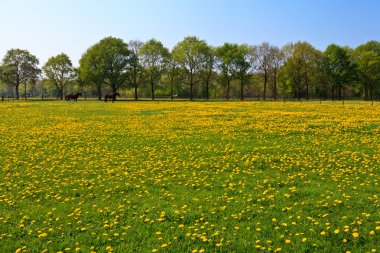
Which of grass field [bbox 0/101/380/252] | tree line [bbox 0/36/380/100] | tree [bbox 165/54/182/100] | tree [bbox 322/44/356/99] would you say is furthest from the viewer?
tree [bbox 165/54/182/100]

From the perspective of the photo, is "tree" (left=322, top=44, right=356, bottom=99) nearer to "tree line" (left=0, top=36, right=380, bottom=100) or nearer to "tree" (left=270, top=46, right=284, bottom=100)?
"tree line" (left=0, top=36, right=380, bottom=100)

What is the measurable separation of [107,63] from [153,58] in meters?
14.4

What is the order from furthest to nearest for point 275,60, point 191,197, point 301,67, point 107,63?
point 275,60 < point 301,67 < point 107,63 < point 191,197

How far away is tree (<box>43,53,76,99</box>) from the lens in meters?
112

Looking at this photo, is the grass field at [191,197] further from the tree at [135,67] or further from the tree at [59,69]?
the tree at [59,69]

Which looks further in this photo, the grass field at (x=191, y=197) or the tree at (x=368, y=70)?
the tree at (x=368, y=70)

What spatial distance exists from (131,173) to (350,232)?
799 cm

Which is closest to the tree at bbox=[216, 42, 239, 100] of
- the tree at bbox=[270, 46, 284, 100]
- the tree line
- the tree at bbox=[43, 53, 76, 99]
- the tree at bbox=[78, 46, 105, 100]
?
the tree line

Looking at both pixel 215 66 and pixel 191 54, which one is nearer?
pixel 191 54

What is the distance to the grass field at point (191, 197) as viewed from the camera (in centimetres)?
695

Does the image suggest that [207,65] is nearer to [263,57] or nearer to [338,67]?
[263,57]

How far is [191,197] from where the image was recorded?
31.7ft

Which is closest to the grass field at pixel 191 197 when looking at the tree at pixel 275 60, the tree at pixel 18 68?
the tree at pixel 275 60

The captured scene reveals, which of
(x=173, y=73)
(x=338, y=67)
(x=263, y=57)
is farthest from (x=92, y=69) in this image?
(x=338, y=67)
